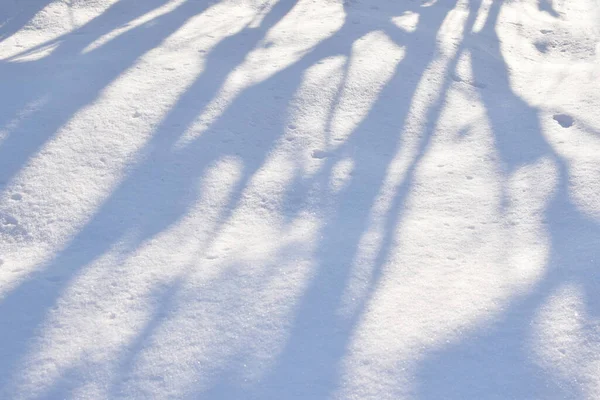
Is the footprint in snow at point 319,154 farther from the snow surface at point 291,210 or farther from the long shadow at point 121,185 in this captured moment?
the long shadow at point 121,185

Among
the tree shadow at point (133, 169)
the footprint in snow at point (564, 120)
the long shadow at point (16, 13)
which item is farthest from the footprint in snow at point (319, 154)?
the long shadow at point (16, 13)

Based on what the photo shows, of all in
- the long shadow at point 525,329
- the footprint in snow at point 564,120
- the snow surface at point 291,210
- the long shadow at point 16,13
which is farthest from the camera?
the long shadow at point 16,13

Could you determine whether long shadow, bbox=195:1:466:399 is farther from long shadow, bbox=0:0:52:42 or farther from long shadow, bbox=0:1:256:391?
long shadow, bbox=0:0:52:42

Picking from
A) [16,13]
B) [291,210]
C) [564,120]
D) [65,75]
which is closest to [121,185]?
[291,210]

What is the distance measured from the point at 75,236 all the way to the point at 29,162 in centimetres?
71

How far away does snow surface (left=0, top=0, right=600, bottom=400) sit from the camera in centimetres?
257

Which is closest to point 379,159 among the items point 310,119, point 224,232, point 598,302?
point 310,119

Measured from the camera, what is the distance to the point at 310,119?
4289mm

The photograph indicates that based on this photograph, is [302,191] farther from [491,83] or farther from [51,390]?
[491,83]

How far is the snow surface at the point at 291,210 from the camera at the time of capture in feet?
8.45

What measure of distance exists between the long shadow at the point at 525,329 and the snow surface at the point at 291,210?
1cm

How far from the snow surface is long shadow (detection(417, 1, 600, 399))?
10mm

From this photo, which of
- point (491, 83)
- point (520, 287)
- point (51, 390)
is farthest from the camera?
point (491, 83)

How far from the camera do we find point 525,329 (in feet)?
8.95
